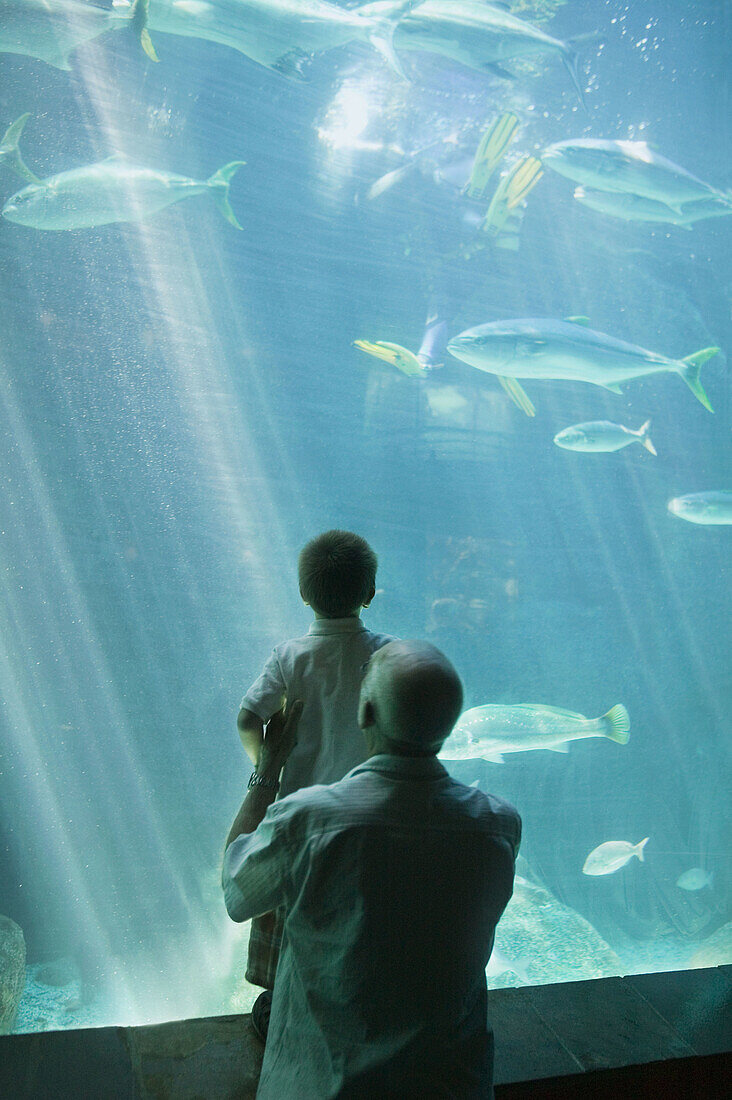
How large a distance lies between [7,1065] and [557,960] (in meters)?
6.24

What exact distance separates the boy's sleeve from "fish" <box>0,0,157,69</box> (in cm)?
623

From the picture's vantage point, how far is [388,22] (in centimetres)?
664

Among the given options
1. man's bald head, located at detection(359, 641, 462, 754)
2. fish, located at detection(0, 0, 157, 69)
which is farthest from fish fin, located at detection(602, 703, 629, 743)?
fish, located at detection(0, 0, 157, 69)

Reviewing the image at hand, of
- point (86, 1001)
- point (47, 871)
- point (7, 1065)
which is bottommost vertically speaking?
point (86, 1001)

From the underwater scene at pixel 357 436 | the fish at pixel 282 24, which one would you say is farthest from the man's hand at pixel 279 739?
the fish at pixel 282 24

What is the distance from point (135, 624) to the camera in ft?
26.0

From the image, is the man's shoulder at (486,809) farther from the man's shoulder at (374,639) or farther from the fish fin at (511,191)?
the fish fin at (511,191)

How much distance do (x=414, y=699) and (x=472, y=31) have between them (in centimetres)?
787

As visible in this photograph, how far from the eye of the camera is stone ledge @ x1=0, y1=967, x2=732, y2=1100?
140 centimetres

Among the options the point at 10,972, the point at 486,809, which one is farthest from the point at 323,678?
the point at 10,972

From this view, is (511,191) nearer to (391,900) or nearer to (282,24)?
(282,24)

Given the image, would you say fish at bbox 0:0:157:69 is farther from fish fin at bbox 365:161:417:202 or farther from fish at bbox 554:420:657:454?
fish fin at bbox 365:161:417:202

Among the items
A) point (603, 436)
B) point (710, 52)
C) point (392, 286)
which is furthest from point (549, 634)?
point (710, 52)

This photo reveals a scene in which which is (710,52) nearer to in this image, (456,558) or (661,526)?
(661,526)
